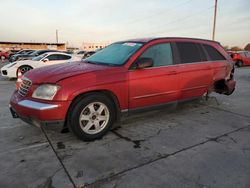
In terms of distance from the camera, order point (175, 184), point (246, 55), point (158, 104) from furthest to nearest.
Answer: point (246, 55) < point (158, 104) < point (175, 184)

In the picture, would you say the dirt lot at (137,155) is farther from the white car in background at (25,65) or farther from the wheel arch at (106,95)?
the white car in background at (25,65)

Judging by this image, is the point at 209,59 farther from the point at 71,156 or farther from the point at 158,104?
the point at 71,156

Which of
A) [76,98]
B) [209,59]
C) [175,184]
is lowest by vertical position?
[175,184]

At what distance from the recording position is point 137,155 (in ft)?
10.5

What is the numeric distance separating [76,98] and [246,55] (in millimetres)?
21183

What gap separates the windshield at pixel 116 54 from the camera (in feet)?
13.5

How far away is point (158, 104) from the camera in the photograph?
4414mm

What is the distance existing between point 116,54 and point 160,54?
2.84 ft

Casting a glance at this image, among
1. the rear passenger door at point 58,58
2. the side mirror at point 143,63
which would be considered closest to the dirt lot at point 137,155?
the side mirror at point 143,63

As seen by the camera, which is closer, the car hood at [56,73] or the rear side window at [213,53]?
the car hood at [56,73]

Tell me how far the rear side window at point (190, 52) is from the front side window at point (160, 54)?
1.02 feet

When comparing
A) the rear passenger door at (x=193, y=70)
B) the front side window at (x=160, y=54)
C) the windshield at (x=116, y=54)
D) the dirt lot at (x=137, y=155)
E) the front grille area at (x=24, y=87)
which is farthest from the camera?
the rear passenger door at (x=193, y=70)

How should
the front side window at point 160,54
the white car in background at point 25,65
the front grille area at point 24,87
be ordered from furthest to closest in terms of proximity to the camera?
the white car in background at point 25,65
the front side window at point 160,54
the front grille area at point 24,87

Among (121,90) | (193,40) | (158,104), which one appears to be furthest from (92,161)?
(193,40)
